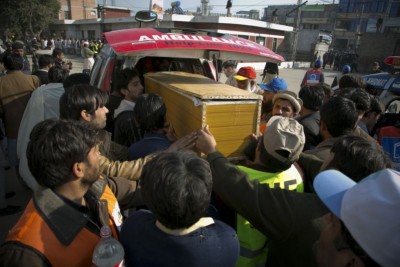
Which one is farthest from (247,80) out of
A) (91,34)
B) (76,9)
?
(76,9)

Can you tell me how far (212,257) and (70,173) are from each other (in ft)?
2.61

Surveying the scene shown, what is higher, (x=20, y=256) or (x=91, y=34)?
(x=20, y=256)

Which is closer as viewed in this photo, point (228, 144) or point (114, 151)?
point (228, 144)

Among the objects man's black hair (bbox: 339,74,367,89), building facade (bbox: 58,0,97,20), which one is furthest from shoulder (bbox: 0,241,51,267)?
building facade (bbox: 58,0,97,20)

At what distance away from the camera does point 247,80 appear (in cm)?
448

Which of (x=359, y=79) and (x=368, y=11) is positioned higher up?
(x=368, y=11)

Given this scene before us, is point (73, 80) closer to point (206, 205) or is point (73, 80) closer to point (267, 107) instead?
point (267, 107)

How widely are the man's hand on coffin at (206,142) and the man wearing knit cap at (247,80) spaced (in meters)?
2.68

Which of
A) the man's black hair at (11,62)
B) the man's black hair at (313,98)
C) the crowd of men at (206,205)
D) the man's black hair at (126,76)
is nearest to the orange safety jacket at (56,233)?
the crowd of men at (206,205)

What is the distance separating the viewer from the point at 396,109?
5.48 meters

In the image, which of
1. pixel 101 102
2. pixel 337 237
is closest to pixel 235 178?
pixel 337 237

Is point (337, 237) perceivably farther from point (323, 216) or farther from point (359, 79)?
point (359, 79)

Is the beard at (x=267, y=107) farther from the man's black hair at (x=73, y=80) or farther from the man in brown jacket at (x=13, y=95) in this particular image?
the man in brown jacket at (x=13, y=95)

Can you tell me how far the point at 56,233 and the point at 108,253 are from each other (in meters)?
0.24
